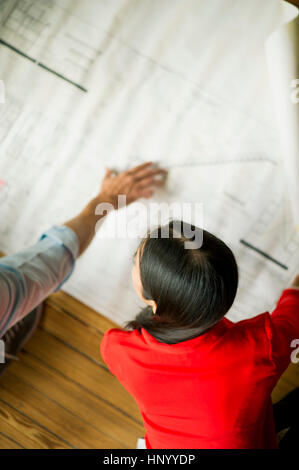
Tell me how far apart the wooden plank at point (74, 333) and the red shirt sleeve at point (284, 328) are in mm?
459

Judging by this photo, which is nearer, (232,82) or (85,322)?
(232,82)

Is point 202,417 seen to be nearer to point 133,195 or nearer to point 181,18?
point 133,195

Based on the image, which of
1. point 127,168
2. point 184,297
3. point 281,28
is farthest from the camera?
point 127,168

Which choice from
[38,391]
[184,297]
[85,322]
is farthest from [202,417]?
[38,391]

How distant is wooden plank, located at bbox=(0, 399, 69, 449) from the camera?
780 mm

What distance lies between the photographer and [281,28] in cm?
60

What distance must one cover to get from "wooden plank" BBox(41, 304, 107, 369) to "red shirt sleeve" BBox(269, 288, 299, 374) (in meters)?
0.46

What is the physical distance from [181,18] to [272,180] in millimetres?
400

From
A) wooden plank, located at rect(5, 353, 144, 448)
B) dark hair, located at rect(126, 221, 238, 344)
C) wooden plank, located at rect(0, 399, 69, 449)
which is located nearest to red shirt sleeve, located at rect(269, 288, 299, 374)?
dark hair, located at rect(126, 221, 238, 344)

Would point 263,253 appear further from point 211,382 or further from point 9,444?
point 9,444

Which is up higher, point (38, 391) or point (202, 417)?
point (202, 417)

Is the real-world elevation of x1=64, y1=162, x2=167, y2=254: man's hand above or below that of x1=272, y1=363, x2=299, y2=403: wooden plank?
above

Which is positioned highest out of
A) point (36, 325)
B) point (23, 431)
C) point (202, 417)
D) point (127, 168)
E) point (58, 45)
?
point (58, 45)

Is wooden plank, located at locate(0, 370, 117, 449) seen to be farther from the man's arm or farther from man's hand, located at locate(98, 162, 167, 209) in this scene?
man's hand, located at locate(98, 162, 167, 209)
